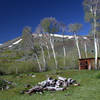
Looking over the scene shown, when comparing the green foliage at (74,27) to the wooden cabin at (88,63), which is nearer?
the wooden cabin at (88,63)

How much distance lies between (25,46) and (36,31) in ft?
13.3

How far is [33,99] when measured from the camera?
6422 millimetres

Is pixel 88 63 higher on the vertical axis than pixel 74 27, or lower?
lower

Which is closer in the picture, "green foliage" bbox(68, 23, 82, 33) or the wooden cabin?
the wooden cabin

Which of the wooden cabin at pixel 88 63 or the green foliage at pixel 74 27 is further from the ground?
the green foliage at pixel 74 27

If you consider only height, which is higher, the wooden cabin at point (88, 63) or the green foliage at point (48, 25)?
the green foliage at point (48, 25)

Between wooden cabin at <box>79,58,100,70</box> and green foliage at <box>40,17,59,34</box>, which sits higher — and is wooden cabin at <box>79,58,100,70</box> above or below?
below

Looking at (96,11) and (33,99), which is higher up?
(96,11)

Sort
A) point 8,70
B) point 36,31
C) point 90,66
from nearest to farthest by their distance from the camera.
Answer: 1. point 90,66
2. point 8,70
3. point 36,31

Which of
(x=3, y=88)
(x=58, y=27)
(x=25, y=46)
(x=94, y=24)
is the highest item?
(x=58, y=27)

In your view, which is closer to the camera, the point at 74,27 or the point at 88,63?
the point at 88,63

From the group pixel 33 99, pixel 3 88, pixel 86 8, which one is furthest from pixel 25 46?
pixel 33 99

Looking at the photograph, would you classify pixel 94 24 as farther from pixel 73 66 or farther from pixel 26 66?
pixel 26 66

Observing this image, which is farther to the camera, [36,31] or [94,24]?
[36,31]
